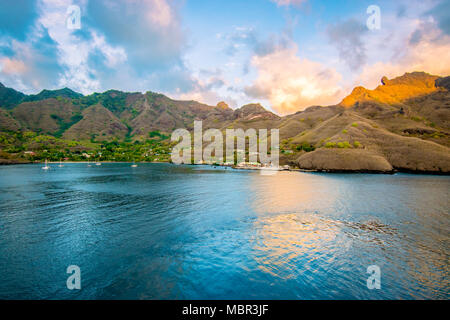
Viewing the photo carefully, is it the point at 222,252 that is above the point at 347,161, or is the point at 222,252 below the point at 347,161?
below

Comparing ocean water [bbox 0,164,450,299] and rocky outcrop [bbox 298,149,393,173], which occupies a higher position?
rocky outcrop [bbox 298,149,393,173]

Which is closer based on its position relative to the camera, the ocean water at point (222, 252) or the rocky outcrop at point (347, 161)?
the ocean water at point (222, 252)

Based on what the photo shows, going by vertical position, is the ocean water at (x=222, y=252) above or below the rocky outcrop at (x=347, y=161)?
below

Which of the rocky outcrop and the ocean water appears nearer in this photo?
the ocean water

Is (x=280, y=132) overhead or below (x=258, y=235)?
overhead

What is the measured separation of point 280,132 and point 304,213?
148m

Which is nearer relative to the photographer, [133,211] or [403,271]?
[403,271]

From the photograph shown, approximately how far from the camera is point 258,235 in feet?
51.1

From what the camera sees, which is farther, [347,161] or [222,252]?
[347,161]
